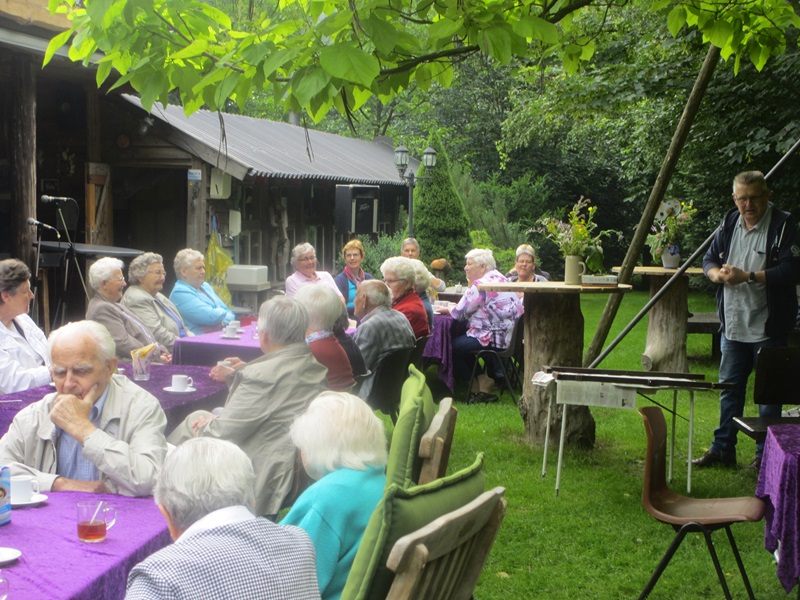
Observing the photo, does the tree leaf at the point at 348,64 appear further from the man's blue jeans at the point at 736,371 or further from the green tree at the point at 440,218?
the green tree at the point at 440,218

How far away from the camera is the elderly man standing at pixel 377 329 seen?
7.08m

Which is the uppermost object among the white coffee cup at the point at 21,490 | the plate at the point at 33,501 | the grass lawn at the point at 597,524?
the white coffee cup at the point at 21,490

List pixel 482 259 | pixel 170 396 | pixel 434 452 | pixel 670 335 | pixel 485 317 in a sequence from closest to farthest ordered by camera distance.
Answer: pixel 434 452 → pixel 170 396 → pixel 485 317 → pixel 482 259 → pixel 670 335

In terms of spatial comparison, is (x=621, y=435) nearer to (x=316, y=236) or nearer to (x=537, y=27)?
(x=537, y=27)

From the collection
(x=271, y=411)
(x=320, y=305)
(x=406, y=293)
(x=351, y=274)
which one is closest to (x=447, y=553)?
(x=271, y=411)

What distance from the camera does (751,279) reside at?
6.48m

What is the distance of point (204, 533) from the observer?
7.01ft

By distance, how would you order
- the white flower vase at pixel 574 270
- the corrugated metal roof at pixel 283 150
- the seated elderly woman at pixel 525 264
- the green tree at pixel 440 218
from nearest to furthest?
the white flower vase at pixel 574 270
the seated elderly woman at pixel 525 264
the corrugated metal roof at pixel 283 150
the green tree at pixel 440 218

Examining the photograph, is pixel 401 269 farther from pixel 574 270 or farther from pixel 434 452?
pixel 434 452

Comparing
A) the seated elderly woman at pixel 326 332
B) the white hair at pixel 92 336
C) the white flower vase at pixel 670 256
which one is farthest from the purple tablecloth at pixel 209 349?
the white flower vase at pixel 670 256

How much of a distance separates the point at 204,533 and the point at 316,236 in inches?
712

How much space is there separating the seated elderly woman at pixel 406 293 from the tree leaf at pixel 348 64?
5.25m

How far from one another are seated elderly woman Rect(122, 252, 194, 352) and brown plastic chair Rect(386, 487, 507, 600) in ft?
17.8

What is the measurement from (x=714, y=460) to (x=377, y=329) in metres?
2.63
